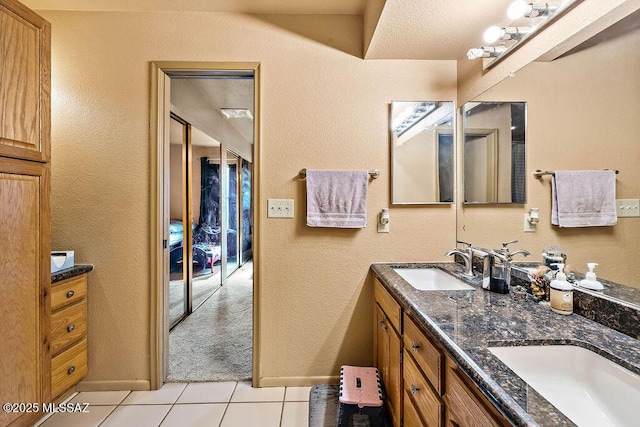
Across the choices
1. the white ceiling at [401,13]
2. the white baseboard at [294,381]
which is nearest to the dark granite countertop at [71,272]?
the white baseboard at [294,381]

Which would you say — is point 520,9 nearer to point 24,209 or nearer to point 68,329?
point 24,209

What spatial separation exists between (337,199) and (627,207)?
122cm

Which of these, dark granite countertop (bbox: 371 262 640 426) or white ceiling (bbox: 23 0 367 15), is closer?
dark granite countertop (bbox: 371 262 640 426)

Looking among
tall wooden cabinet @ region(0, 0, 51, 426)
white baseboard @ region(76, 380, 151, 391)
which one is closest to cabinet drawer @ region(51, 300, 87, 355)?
tall wooden cabinet @ region(0, 0, 51, 426)

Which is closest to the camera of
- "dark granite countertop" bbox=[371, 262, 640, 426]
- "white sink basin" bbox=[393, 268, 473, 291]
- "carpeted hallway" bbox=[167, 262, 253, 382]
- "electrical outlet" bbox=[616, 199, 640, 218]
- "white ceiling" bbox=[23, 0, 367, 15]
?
"dark granite countertop" bbox=[371, 262, 640, 426]

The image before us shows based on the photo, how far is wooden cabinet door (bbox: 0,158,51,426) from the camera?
1.17m

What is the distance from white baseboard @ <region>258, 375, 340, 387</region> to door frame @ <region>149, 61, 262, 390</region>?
0.06 meters

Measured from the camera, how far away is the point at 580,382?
0.72 metres

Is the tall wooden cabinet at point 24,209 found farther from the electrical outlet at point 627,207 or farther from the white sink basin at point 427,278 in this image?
the electrical outlet at point 627,207

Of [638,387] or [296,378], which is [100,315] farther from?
[638,387]

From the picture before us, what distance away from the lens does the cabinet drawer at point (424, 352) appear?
848mm

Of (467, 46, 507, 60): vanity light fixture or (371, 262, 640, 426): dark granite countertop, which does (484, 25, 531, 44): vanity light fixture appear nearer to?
(467, 46, 507, 60): vanity light fixture

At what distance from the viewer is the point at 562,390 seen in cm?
72

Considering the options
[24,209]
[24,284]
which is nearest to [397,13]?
[24,209]
